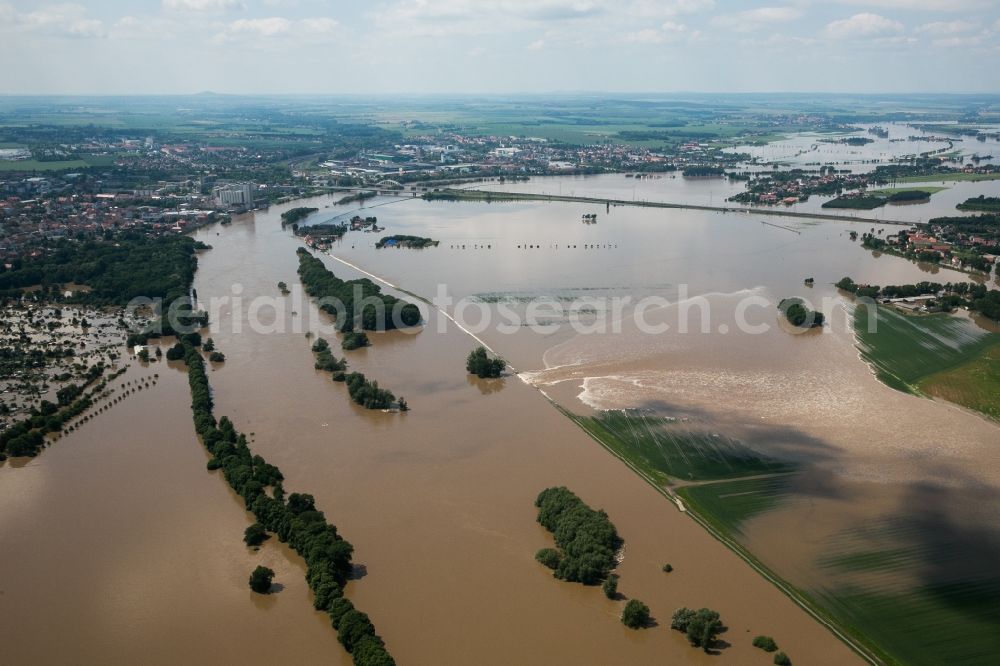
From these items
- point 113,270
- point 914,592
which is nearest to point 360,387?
point 914,592

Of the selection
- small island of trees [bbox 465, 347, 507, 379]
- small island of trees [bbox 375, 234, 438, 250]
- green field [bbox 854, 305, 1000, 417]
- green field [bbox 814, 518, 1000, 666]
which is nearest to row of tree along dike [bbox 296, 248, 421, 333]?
small island of trees [bbox 465, 347, 507, 379]

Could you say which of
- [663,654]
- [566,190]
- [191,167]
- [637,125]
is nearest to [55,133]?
[191,167]

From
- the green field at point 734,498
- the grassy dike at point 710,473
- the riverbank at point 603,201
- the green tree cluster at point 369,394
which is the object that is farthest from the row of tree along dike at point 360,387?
the riverbank at point 603,201

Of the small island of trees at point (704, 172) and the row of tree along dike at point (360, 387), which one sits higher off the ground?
the small island of trees at point (704, 172)

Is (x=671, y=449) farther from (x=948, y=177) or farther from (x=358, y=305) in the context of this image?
(x=948, y=177)

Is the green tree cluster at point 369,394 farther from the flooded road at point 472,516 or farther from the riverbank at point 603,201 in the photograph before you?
the riverbank at point 603,201
